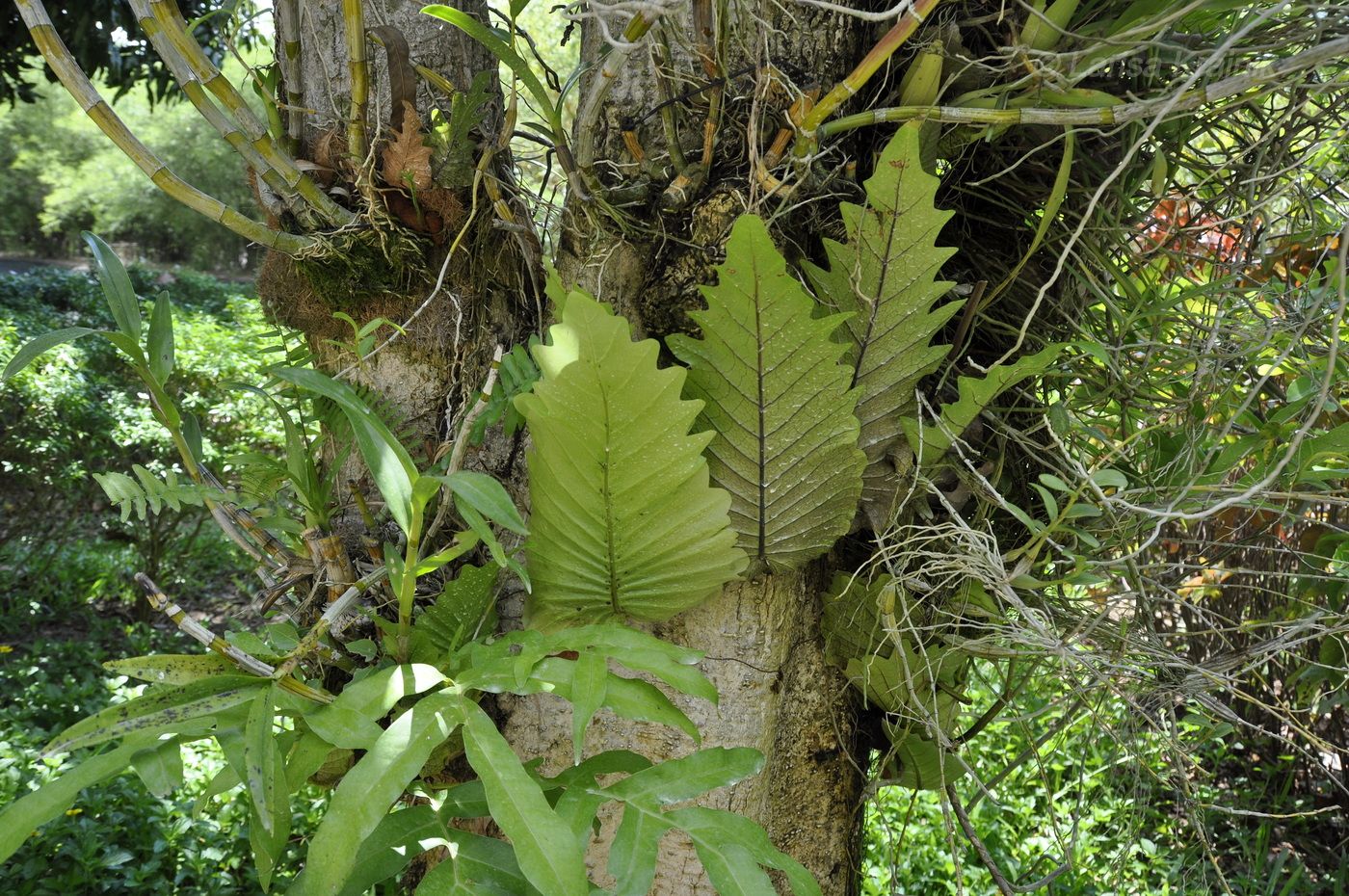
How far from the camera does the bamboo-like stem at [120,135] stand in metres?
0.97

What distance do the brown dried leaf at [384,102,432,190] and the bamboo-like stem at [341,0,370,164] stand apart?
0.03m

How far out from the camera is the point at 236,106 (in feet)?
3.35

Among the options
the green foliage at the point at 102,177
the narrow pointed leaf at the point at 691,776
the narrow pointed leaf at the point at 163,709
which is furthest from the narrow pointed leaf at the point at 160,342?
the green foliage at the point at 102,177

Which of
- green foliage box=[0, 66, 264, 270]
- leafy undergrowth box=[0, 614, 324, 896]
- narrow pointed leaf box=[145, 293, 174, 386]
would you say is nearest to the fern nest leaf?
narrow pointed leaf box=[145, 293, 174, 386]

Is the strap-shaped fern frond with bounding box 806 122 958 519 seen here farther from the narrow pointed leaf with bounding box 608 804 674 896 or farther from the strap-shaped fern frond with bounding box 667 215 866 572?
the narrow pointed leaf with bounding box 608 804 674 896

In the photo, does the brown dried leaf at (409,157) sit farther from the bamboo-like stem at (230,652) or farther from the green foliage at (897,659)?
the green foliage at (897,659)

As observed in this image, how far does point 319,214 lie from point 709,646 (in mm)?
668

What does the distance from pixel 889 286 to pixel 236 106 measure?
2.39 ft

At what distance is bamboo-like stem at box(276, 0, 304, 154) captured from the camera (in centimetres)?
111

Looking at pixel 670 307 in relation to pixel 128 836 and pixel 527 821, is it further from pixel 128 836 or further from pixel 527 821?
pixel 128 836

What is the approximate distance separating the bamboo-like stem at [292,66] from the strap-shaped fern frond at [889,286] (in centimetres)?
63

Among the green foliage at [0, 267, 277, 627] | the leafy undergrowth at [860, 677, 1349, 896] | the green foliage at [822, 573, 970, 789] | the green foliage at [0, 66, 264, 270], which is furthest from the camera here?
the green foliage at [0, 66, 264, 270]

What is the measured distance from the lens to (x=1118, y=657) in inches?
40.4

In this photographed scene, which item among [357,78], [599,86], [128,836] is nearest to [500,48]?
[599,86]
